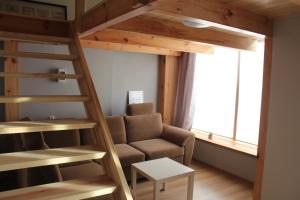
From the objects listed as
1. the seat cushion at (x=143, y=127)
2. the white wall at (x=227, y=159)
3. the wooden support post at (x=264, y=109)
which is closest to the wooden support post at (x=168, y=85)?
the seat cushion at (x=143, y=127)

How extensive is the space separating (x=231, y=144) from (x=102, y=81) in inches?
94.7

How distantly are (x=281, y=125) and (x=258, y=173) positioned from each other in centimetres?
53

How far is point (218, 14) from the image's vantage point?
5.62 feet

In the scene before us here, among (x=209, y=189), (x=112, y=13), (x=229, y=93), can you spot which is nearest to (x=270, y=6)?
(x=112, y=13)

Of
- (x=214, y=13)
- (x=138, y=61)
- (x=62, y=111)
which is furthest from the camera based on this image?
(x=138, y=61)

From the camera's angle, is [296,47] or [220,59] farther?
[220,59]

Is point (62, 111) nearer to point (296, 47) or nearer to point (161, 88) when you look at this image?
point (161, 88)

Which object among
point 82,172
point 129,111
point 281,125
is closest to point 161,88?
point 129,111

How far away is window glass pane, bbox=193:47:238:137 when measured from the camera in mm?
4035

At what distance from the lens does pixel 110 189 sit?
4.84 ft

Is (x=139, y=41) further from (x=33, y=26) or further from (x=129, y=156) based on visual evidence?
(x=129, y=156)

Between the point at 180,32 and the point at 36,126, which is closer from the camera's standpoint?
the point at 36,126

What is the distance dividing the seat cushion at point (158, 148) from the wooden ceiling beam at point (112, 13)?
6.48 ft

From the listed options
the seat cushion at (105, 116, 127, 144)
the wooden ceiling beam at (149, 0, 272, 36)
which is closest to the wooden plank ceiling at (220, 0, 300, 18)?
the wooden ceiling beam at (149, 0, 272, 36)
